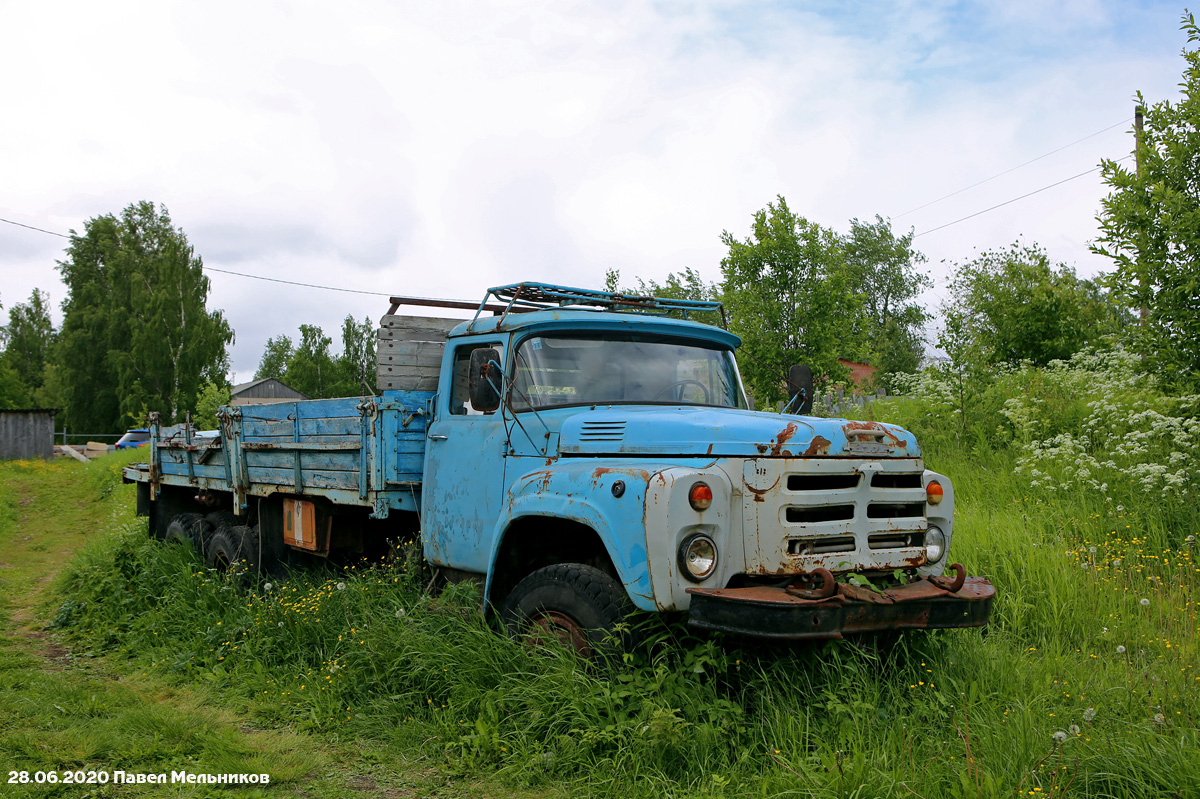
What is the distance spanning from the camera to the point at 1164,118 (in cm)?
662

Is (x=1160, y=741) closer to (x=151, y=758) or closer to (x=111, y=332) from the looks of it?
(x=151, y=758)

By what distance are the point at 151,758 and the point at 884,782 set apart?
136 inches

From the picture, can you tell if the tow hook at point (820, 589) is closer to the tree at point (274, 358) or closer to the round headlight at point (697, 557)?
the round headlight at point (697, 557)

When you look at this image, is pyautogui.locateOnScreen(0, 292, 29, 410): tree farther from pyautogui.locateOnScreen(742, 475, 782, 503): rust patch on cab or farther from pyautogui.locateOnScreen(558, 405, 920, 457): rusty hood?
pyautogui.locateOnScreen(742, 475, 782, 503): rust patch on cab

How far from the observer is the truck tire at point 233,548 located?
7480 mm

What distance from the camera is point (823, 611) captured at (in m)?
3.55

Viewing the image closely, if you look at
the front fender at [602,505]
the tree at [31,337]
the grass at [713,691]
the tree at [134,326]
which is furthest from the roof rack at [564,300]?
the tree at [31,337]

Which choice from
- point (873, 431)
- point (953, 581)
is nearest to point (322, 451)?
point (873, 431)

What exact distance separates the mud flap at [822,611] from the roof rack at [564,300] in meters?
2.45

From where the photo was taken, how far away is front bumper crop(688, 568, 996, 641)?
352cm

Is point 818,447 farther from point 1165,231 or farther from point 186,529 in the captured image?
point 186,529

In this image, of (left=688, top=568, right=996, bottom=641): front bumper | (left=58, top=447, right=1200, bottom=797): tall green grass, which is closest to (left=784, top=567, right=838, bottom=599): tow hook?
(left=688, top=568, right=996, bottom=641): front bumper

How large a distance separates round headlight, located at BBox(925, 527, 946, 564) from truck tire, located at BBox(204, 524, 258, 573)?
558 centimetres

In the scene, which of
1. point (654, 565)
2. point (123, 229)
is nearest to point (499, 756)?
point (654, 565)
